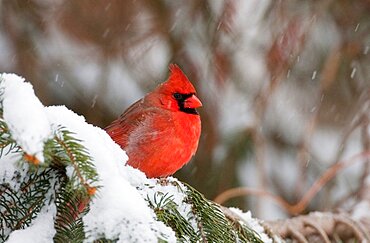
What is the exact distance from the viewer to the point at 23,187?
4.12 ft

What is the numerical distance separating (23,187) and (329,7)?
3.29 m

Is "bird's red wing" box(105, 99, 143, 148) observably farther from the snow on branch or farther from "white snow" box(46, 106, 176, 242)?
"white snow" box(46, 106, 176, 242)

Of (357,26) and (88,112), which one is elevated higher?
(357,26)

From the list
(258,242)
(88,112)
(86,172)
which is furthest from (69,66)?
(86,172)

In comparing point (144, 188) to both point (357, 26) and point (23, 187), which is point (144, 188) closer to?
point (23, 187)

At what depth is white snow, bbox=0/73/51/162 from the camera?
1.02 meters

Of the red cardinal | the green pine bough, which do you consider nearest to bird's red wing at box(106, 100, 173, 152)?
the red cardinal

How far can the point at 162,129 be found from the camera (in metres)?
2.53

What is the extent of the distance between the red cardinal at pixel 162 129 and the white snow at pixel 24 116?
1.28 meters

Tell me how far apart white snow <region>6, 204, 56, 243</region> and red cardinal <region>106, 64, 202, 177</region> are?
117 centimetres

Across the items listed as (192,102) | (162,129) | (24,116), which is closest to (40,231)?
(24,116)

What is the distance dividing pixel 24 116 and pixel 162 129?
4.86 feet

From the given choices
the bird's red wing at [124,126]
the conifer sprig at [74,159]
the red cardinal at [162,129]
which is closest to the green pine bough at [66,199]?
the conifer sprig at [74,159]

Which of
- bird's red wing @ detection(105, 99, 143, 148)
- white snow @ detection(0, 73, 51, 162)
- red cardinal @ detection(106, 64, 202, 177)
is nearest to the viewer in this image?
white snow @ detection(0, 73, 51, 162)
